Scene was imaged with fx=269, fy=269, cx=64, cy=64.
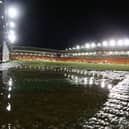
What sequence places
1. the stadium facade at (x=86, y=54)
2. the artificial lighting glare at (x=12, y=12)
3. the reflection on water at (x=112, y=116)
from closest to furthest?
the reflection on water at (x=112, y=116), the artificial lighting glare at (x=12, y=12), the stadium facade at (x=86, y=54)

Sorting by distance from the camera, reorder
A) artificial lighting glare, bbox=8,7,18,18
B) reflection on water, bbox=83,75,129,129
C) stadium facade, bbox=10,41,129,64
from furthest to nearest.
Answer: stadium facade, bbox=10,41,129,64 < artificial lighting glare, bbox=8,7,18,18 < reflection on water, bbox=83,75,129,129

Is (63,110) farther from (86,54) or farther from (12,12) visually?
(86,54)

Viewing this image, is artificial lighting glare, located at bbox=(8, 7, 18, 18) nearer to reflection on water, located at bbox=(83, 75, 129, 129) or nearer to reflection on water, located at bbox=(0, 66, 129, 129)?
reflection on water, located at bbox=(0, 66, 129, 129)

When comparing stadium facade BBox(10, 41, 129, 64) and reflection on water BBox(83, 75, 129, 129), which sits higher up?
stadium facade BBox(10, 41, 129, 64)

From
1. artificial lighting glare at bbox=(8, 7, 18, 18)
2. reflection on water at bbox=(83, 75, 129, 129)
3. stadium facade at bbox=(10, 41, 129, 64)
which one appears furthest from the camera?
stadium facade at bbox=(10, 41, 129, 64)

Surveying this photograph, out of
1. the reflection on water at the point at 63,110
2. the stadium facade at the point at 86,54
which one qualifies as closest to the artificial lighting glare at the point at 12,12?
the stadium facade at the point at 86,54

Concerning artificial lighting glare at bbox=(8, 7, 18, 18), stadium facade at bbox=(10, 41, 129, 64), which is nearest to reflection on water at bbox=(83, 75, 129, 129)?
artificial lighting glare at bbox=(8, 7, 18, 18)

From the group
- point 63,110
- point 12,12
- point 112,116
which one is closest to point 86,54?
point 12,12

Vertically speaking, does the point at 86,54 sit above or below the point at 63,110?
above

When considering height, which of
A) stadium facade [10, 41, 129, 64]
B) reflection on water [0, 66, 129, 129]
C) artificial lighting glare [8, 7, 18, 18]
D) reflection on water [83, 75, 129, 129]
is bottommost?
reflection on water [83, 75, 129, 129]

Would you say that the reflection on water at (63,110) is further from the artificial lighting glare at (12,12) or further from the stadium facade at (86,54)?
the stadium facade at (86,54)

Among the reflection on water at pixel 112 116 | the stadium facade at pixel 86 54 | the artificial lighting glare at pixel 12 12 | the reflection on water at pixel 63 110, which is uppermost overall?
the artificial lighting glare at pixel 12 12

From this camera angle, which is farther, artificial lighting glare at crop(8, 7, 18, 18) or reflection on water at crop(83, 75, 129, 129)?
artificial lighting glare at crop(8, 7, 18, 18)

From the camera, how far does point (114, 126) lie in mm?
6598
